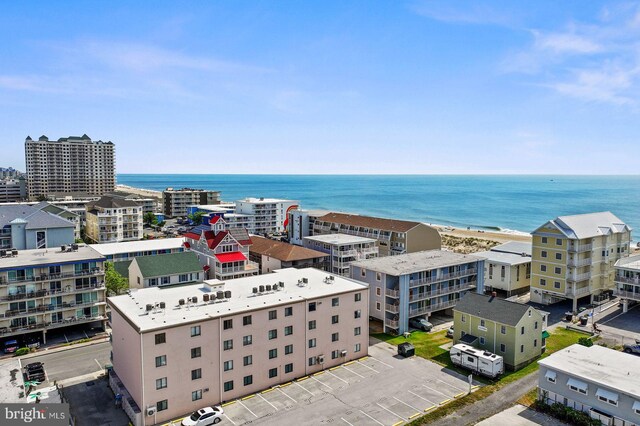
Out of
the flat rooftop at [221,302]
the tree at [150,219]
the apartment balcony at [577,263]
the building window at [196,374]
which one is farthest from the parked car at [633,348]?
the tree at [150,219]

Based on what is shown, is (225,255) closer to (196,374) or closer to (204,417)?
(196,374)

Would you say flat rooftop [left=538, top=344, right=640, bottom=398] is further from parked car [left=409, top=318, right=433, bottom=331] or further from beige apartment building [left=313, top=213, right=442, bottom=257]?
beige apartment building [left=313, top=213, right=442, bottom=257]

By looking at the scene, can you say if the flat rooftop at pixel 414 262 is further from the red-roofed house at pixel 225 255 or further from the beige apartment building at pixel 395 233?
the red-roofed house at pixel 225 255

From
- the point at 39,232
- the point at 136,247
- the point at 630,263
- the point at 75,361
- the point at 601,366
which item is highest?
the point at 39,232

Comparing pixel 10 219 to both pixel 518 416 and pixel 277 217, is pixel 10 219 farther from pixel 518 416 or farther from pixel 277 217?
pixel 518 416

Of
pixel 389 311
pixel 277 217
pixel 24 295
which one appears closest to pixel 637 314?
pixel 389 311

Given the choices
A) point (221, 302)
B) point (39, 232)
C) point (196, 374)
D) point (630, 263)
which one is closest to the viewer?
point (196, 374)

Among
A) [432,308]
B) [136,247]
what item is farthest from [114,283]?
[432,308]
